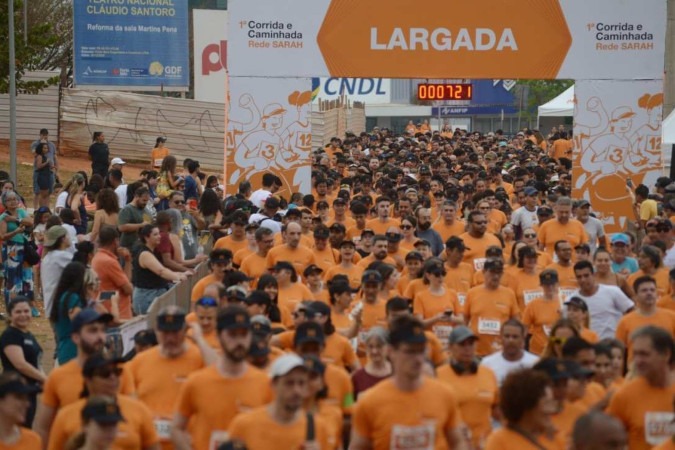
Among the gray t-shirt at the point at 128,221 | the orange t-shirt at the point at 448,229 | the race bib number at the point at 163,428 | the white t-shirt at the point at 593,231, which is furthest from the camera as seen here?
the orange t-shirt at the point at 448,229

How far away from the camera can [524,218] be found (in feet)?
64.9

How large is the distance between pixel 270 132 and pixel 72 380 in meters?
14.7

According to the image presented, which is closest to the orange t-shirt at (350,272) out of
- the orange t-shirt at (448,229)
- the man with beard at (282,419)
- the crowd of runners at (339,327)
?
the crowd of runners at (339,327)

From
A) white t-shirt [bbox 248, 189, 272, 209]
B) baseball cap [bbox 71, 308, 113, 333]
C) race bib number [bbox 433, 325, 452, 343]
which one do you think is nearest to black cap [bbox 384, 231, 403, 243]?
race bib number [bbox 433, 325, 452, 343]

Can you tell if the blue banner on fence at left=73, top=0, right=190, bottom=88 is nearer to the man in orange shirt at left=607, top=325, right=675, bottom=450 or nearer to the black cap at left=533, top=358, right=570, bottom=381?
the black cap at left=533, top=358, right=570, bottom=381

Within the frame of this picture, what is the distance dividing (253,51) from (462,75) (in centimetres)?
341

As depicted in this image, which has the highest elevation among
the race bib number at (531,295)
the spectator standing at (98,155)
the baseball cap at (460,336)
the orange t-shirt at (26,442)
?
the spectator standing at (98,155)

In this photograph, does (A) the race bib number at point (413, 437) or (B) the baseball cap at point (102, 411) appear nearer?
(B) the baseball cap at point (102, 411)

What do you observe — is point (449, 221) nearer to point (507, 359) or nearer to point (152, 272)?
point (152, 272)

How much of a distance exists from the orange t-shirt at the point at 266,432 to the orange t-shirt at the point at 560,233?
33.3 ft

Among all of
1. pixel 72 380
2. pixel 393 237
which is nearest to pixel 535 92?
pixel 393 237

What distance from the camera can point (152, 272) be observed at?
1528cm

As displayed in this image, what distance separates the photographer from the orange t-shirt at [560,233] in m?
17.4

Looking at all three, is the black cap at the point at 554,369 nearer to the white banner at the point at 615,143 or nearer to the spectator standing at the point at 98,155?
the white banner at the point at 615,143
